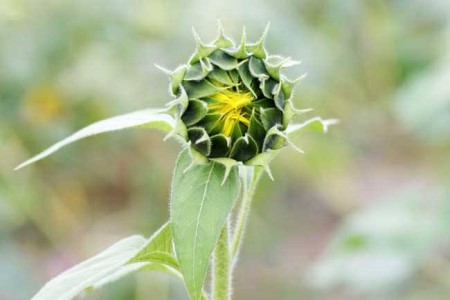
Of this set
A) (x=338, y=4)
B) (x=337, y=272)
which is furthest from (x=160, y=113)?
(x=338, y=4)

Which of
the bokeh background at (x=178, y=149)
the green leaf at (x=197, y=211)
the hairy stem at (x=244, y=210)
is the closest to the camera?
the green leaf at (x=197, y=211)

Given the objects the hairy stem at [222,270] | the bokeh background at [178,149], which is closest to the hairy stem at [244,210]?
the hairy stem at [222,270]

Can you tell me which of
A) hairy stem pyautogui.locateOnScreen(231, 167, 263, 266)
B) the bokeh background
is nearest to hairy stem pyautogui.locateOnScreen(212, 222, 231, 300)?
hairy stem pyautogui.locateOnScreen(231, 167, 263, 266)

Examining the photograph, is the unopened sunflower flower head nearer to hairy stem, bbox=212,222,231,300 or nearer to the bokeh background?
hairy stem, bbox=212,222,231,300

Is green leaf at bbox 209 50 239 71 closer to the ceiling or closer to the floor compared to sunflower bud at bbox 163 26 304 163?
closer to the ceiling

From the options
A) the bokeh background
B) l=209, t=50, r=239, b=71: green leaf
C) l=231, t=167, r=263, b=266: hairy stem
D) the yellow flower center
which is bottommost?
l=231, t=167, r=263, b=266: hairy stem

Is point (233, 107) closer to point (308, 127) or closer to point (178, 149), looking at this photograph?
point (308, 127)

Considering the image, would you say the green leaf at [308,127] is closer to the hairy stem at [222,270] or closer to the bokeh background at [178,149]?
the hairy stem at [222,270]
